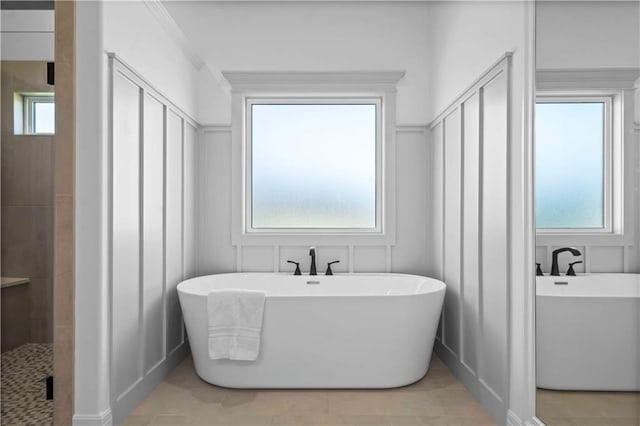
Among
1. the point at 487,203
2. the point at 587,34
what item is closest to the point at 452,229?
the point at 487,203

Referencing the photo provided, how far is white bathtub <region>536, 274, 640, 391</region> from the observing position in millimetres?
1372

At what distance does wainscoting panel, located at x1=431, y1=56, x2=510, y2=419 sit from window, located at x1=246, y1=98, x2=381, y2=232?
2.30 ft

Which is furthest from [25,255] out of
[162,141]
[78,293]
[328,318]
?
[328,318]

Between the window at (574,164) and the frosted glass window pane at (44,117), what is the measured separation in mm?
2231

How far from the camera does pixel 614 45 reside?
4.63 feet

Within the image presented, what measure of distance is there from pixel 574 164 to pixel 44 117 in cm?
236

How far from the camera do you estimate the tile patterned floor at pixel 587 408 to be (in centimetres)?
134

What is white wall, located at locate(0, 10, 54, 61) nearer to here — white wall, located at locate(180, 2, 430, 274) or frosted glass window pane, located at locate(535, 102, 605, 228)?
white wall, located at locate(180, 2, 430, 274)

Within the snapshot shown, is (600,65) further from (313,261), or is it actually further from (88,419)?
(88,419)

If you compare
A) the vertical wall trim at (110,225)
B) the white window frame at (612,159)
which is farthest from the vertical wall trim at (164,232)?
the white window frame at (612,159)

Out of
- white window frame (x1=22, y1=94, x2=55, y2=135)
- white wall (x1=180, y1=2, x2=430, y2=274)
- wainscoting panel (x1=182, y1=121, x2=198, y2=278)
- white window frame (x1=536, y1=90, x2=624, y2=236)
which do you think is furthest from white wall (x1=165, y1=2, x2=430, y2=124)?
white window frame (x1=536, y1=90, x2=624, y2=236)

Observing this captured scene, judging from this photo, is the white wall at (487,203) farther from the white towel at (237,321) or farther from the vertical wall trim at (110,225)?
the vertical wall trim at (110,225)

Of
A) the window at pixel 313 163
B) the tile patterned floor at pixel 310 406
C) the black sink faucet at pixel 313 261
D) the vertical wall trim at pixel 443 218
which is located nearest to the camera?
the tile patterned floor at pixel 310 406

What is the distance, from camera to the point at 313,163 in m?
3.85
